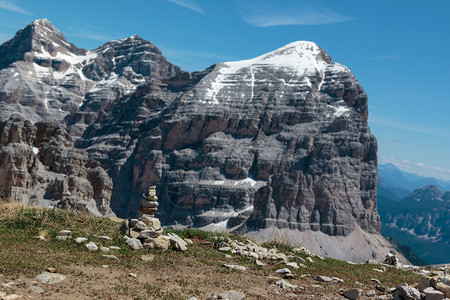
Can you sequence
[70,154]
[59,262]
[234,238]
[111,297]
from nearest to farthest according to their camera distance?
[111,297], [59,262], [234,238], [70,154]

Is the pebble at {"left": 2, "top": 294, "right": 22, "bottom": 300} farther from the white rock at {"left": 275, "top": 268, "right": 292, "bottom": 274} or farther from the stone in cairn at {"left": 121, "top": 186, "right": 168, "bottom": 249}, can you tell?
the white rock at {"left": 275, "top": 268, "right": 292, "bottom": 274}

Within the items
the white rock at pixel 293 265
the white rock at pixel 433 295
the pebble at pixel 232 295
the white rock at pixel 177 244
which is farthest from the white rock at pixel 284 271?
the white rock at pixel 433 295

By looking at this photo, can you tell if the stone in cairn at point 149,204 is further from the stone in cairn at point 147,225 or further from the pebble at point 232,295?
the pebble at point 232,295

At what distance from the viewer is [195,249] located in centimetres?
2462

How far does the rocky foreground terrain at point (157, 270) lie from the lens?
15.9m

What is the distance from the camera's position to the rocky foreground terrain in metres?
15.9

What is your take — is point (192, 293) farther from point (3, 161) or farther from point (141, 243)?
point (3, 161)

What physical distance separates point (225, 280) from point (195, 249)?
601 centimetres

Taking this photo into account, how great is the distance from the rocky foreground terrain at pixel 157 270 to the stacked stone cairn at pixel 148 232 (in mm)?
133

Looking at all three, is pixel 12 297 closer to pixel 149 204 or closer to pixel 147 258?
pixel 147 258

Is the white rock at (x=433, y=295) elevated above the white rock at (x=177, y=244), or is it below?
above

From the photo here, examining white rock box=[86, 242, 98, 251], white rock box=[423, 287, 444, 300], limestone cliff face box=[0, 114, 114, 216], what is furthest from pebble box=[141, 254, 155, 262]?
limestone cliff face box=[0, 114, 114, 216]

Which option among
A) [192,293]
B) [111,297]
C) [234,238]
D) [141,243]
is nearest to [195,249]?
[141,243]

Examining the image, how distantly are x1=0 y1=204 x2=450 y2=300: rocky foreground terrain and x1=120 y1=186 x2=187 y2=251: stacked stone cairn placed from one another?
0.44ft
